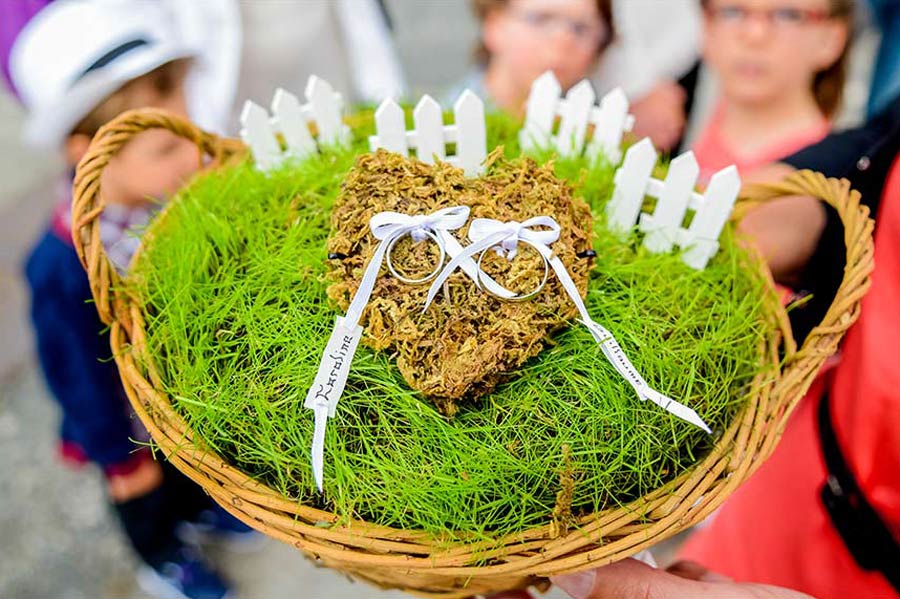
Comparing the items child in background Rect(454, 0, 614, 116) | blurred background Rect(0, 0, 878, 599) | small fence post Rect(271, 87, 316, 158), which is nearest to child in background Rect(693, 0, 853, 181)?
blurred background Rect(0, 0, 878, 599)

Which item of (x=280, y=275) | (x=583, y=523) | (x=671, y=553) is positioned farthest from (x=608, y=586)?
(x=671, y=553)

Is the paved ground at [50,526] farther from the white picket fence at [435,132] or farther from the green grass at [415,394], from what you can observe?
the white picket fence at [435,132]

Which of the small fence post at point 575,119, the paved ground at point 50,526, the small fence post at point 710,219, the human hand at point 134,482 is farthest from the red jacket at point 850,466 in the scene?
the human hand at point 134,482

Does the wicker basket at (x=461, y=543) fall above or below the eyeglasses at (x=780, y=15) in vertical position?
below

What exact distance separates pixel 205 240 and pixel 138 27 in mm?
966

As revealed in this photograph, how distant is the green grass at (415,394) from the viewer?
2.84 ft

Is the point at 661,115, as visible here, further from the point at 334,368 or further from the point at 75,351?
the point at 75,351

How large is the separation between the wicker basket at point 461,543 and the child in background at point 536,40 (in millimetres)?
1030

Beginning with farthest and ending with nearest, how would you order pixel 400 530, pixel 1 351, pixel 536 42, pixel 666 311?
pixel 1 351 → pixel 536 42 → pixel 666 311 → pixel 400 530

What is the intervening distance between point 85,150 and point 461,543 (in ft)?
4.74

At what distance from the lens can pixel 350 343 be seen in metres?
0.89

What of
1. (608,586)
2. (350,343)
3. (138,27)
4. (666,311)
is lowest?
(608,586)

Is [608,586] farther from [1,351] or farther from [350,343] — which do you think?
[1,351]

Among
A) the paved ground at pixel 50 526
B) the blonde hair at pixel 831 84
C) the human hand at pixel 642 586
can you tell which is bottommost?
the paved ground at pixel 50 526
